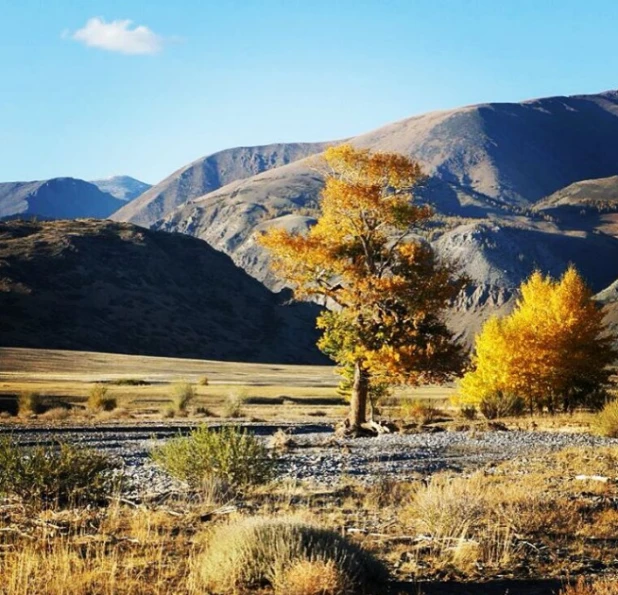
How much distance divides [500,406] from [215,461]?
2969 centimetres

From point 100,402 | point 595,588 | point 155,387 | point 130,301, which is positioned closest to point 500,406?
point 100,402

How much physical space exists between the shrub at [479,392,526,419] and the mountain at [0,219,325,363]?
114775 millimetres

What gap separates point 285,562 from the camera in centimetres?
754

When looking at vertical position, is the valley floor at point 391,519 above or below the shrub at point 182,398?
above

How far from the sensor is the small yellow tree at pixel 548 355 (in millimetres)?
41156

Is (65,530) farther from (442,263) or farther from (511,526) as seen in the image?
(442,263)

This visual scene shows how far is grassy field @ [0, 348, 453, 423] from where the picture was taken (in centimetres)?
5057

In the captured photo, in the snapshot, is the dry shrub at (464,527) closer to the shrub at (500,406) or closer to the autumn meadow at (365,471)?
the autumn meadow at (365,471)

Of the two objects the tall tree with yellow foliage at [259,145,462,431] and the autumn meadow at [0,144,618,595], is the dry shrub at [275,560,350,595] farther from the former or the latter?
the tall tree with yellow foliage at [259,145,462,431]

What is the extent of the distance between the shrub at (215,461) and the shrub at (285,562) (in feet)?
18.0

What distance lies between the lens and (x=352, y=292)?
27188 millimetres

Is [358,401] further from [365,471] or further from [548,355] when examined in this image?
[548,355]

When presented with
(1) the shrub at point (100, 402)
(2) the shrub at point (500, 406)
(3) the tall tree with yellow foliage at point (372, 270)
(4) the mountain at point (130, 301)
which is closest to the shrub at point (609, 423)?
(3) the tall tree with yellow foliage at point (372, 270)

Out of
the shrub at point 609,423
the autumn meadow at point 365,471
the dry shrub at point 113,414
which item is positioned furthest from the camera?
the dry shrub at point 113,414
